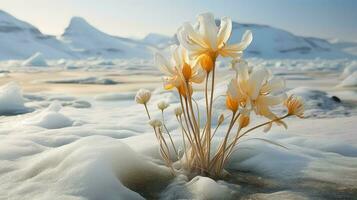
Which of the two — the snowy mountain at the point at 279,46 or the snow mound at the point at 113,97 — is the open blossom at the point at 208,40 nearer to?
the snow mound at the point at 113,97

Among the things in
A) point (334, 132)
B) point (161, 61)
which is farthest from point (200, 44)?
point (334, 132)

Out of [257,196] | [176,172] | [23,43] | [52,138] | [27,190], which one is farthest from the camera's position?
[23,43]

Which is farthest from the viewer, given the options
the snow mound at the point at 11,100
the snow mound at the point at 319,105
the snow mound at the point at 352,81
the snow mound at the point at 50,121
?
the snow mound at the point at 352,81

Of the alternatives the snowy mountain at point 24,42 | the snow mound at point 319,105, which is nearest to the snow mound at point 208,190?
the snow mound at point 319,105

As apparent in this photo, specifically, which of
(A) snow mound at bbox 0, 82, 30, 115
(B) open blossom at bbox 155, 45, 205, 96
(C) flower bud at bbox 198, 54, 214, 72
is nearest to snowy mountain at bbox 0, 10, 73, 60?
(A) snow mound at bbox 0, 82, 30, 115

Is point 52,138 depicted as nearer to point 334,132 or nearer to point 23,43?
point 334,132

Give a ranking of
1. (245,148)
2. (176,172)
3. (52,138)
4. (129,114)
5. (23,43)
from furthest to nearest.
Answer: (23,43) → (129,114) → (52,138) → (245,148) → (176,172)

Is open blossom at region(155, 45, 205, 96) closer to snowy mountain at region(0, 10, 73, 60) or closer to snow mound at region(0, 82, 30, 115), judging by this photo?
snow mound at region(0, 82, 30, 115)

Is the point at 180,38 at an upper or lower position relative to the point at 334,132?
upper
